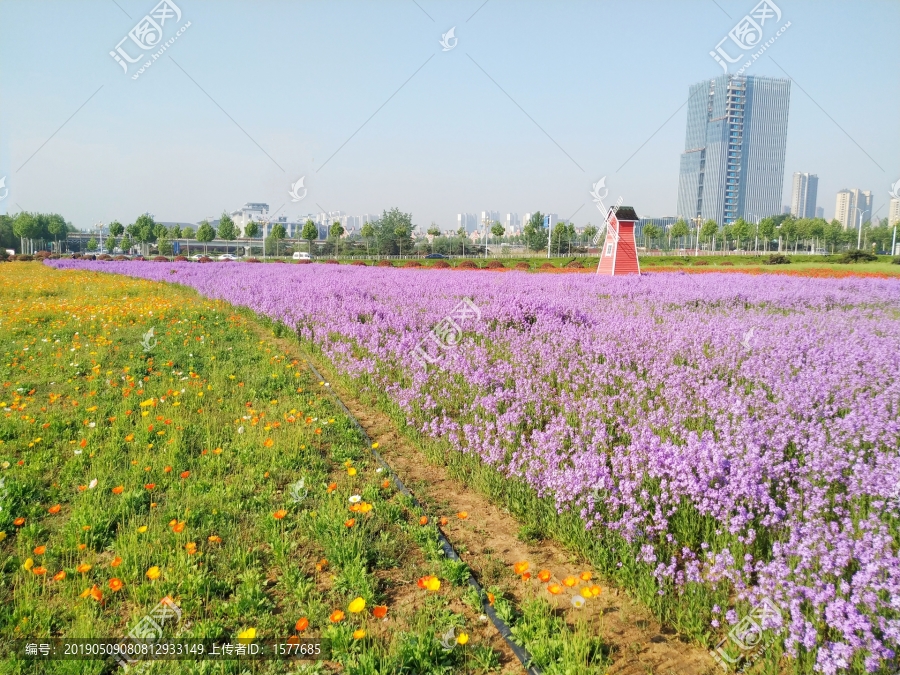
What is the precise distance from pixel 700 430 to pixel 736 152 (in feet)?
558

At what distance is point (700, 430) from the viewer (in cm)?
416

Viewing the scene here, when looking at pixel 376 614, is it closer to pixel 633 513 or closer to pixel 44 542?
pixel 633 513

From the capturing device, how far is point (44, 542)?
3.33m

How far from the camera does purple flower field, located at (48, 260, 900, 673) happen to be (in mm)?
2410

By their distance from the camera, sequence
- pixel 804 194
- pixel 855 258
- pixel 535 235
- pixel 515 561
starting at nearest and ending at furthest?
pixel 515 561, pixel 855 258, pixel 535 235, pixel 804 194

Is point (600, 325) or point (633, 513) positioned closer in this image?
point (633, 513)

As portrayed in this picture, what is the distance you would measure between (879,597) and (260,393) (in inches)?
228

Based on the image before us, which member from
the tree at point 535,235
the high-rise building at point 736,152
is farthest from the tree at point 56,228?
the high-rise building at point 736,152

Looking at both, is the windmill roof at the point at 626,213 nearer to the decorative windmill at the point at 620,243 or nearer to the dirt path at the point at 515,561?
the decorative windmill at the point at 620,243

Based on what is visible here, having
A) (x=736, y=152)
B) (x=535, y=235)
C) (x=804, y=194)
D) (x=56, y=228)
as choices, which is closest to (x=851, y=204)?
(x=736, y=152)

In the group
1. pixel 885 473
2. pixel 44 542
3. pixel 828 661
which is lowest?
pixel 44 542

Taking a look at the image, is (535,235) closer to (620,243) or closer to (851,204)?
(620,243)

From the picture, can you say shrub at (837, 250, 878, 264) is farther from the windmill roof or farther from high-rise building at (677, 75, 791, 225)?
high-rise building at (677, 75, 791, 225)

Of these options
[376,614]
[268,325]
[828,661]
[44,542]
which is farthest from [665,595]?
[268,325]
